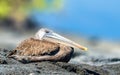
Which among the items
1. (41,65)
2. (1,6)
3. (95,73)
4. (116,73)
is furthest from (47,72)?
(1,6)

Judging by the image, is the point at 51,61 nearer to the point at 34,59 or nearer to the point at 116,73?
the point at 34,59

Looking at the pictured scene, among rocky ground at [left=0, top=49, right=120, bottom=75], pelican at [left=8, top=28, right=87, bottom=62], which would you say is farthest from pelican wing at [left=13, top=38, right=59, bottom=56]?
rocky ground at [left=0, top=49, right=120, bottom=75]

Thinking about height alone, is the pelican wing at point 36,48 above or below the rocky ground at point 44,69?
above

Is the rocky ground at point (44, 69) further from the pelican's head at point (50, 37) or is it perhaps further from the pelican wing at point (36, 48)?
the pelican's head at point (50, 37)

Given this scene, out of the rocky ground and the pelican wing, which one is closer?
the rocky ground

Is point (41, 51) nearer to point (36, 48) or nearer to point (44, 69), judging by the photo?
point (36, 48)

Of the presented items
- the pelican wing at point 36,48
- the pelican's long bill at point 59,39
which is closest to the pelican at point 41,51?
the pelican wing at point 36,48

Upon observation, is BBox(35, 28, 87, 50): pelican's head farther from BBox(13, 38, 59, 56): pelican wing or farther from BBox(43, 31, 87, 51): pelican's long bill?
BBox(13, 38, 59, 56): pelican wing

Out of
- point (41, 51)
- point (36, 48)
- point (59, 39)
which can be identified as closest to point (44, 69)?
point (41, 51)

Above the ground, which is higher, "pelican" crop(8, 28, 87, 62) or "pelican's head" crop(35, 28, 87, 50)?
"pelican's head" crop(35, 28, 87, 50)
